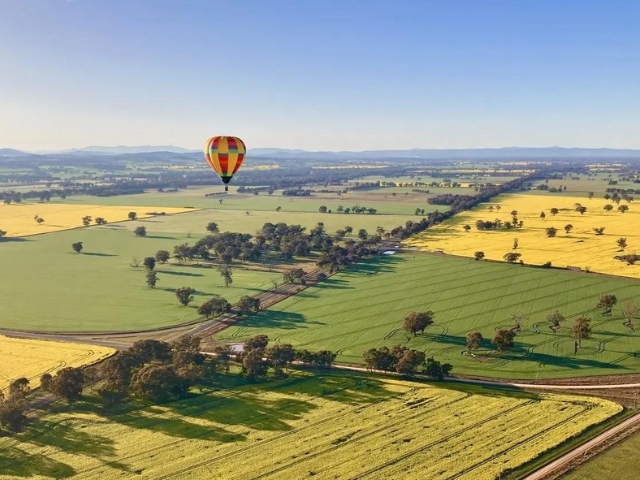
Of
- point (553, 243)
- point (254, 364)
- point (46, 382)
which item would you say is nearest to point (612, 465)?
point (254, 364)

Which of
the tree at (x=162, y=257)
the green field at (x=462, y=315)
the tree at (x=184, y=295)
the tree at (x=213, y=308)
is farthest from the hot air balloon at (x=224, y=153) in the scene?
the tree at (x=162, y=257)

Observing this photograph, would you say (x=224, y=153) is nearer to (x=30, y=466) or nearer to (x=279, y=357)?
(x=279, y=357)

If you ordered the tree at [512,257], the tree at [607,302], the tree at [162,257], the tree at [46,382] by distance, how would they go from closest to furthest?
1. the tree at [46,382]
2. the tree at [607,302]
3. the tree at [512,257]
4. the tree at [162,257]

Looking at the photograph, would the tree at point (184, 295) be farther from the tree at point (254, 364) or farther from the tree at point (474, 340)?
the tree at point (474, 340)

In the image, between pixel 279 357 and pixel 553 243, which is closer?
pixel 279 357

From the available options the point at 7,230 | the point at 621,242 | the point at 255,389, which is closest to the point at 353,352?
the point at 255,389

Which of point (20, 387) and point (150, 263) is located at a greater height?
point (150, 263)

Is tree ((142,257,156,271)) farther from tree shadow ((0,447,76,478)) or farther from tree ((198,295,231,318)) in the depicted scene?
tree shadow ((0,447,76,478))
